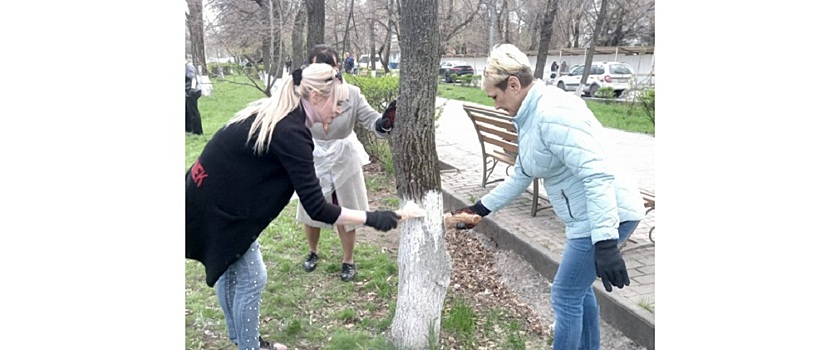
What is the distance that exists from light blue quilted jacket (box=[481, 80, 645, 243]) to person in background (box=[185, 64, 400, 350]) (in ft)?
1.95

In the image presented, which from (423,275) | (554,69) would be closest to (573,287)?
(423,275)

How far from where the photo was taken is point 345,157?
3.38 m

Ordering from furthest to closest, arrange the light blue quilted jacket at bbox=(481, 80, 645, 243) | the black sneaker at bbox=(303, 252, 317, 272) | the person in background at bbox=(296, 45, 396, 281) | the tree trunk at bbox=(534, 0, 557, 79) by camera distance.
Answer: the tree trunk at bbox=(534, 0, 557, 79)
the black sneaker at bbox=(303, 252, 317, 272)
the person in background at bbox=(296, 45, 396, 281)
the light blue quilted jacket at bbox=(481, 80, 645, 243)

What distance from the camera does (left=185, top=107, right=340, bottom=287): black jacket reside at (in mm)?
2047

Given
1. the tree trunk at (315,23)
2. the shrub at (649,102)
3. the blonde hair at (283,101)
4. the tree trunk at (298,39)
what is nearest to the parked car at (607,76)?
the shrub at (649,102)

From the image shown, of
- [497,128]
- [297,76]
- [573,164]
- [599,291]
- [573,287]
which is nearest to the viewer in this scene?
[573,164]

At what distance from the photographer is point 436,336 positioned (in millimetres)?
2672

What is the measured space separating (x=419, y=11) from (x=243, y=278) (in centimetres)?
127

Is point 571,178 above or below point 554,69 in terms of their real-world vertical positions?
below

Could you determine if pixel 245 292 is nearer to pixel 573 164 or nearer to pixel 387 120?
pixel 387 120

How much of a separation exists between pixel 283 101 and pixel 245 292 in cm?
78

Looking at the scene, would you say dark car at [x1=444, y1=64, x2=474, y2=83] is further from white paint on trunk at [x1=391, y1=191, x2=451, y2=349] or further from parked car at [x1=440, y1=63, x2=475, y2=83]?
white paint on trunk at [x1=391, y1=191, x2=451, y2=349]

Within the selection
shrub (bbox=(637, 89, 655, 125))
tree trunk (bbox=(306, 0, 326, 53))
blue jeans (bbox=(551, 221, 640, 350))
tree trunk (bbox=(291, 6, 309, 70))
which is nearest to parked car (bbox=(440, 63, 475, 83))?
shrub (bbox=(637, 89, 655, 125))

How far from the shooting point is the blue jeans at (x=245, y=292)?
7.56 ft
